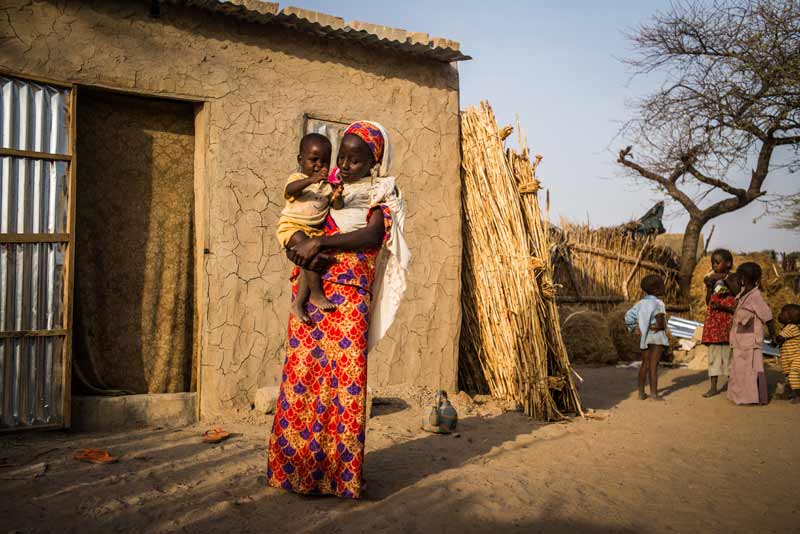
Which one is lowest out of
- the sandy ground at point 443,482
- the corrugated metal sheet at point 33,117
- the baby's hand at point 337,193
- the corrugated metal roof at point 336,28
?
the sandy ground at point 443,482

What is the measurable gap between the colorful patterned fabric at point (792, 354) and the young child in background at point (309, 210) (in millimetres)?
5628

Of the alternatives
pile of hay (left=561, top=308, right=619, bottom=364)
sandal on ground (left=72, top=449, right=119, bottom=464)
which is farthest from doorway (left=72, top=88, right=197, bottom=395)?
pile of hay (left=561, top=308, right=619, bottom=364)

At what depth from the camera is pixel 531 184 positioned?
5.59 metres

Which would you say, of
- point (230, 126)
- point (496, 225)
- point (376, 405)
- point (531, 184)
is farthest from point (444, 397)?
point (230, 126)

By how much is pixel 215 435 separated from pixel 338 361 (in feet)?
5.15

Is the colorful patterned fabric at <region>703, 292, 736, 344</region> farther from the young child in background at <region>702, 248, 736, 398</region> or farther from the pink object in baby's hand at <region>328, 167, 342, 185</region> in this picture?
the pink object in baby's hand at <region>328, 167, 342, 185</region>

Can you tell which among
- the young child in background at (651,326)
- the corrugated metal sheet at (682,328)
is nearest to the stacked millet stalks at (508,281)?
the young child in background at (651,326)

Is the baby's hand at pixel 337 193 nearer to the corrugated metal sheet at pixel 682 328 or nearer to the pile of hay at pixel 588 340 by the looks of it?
the pile of hay at pixel 588 340

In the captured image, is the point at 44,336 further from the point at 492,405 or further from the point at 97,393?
the point at 492,405

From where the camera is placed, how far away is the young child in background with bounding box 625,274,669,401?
21.1 ft

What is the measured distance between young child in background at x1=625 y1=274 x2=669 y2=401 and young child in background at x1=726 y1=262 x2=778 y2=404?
2.56ft

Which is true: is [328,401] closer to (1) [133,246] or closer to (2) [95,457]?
(2) [95,457]

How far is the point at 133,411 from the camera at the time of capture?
443 centimetres

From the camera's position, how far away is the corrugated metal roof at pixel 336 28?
459 centimetres
